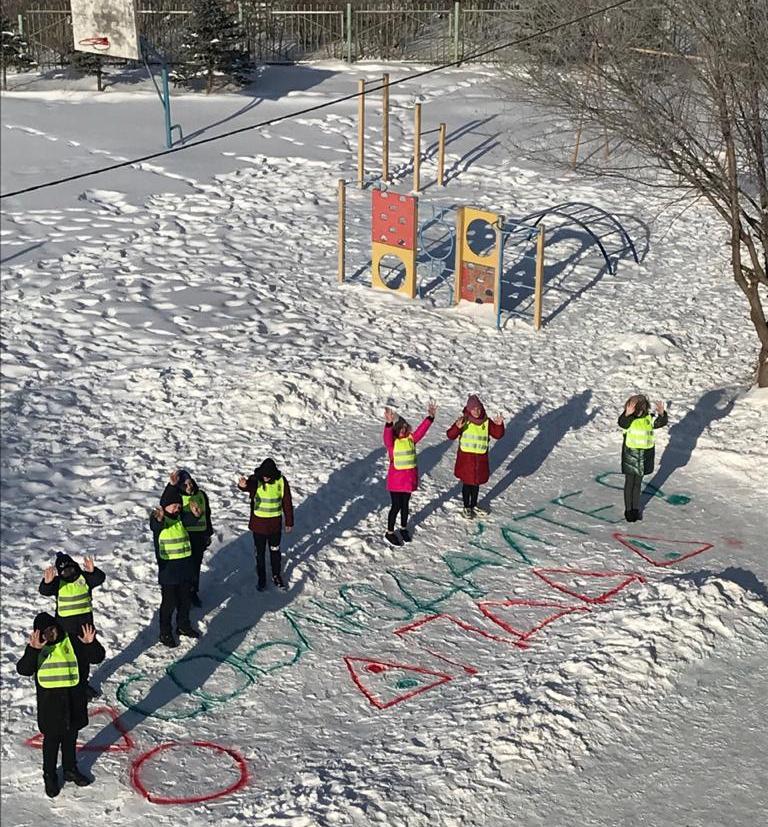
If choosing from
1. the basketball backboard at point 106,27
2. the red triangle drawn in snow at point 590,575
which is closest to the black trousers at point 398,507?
the red triangle drawn in snow at point 590,575

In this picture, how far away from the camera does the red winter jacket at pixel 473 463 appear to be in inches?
459

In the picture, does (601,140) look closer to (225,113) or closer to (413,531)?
(225,113)

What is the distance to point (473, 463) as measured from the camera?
462 inches

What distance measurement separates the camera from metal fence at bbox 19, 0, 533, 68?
29.0 metres

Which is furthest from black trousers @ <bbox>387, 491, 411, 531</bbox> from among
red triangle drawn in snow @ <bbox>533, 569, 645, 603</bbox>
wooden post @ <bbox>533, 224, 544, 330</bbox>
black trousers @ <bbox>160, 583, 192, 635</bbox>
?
wooden post @ <bbox>533, 224, 544, 330</bbox>

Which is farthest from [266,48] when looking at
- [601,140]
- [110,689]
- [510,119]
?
[110,689]

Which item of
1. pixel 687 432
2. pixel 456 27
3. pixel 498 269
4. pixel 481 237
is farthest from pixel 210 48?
pixel 687 432

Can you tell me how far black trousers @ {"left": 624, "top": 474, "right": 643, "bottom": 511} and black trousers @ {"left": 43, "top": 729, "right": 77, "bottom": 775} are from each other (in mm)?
5972

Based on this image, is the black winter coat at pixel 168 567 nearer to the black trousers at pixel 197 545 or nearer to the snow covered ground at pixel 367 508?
the black trousers at pixel 197 545

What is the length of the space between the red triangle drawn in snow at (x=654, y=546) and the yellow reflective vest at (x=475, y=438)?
1544 mm

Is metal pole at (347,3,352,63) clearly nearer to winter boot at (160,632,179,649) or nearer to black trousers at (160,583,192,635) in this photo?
black trousers at (160,583,192,635)

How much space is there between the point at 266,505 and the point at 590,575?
117 inches

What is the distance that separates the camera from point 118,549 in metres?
11.4

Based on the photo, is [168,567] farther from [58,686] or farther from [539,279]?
[539,279]
